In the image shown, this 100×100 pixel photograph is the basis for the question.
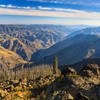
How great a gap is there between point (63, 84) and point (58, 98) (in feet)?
33.1

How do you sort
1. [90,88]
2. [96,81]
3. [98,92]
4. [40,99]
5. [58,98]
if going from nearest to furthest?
[58,98] < [98,92] < [90,88] < [40,99] < [96,81]

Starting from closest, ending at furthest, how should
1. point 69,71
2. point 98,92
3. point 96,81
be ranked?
point 98,92, point 96,81, point 69,71

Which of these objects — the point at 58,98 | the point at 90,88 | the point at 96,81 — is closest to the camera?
the point at 58,98

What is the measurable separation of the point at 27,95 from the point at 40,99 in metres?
7.42

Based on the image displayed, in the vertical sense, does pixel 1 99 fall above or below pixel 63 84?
below

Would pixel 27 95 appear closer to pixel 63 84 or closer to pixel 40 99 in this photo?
pixel 40 99

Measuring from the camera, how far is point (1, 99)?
41719 mm

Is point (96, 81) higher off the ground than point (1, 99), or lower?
higher

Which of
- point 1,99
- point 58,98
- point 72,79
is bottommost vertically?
point 1,99

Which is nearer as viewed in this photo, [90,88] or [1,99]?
[90,88]

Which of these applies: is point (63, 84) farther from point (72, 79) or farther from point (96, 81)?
point (96, 81)

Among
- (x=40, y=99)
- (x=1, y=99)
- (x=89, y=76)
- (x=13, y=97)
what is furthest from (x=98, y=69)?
(x=1, y=99)

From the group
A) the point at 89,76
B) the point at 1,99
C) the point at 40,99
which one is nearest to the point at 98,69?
the point at 89,76

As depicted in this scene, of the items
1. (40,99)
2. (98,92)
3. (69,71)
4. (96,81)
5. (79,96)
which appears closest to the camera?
(79,96)
